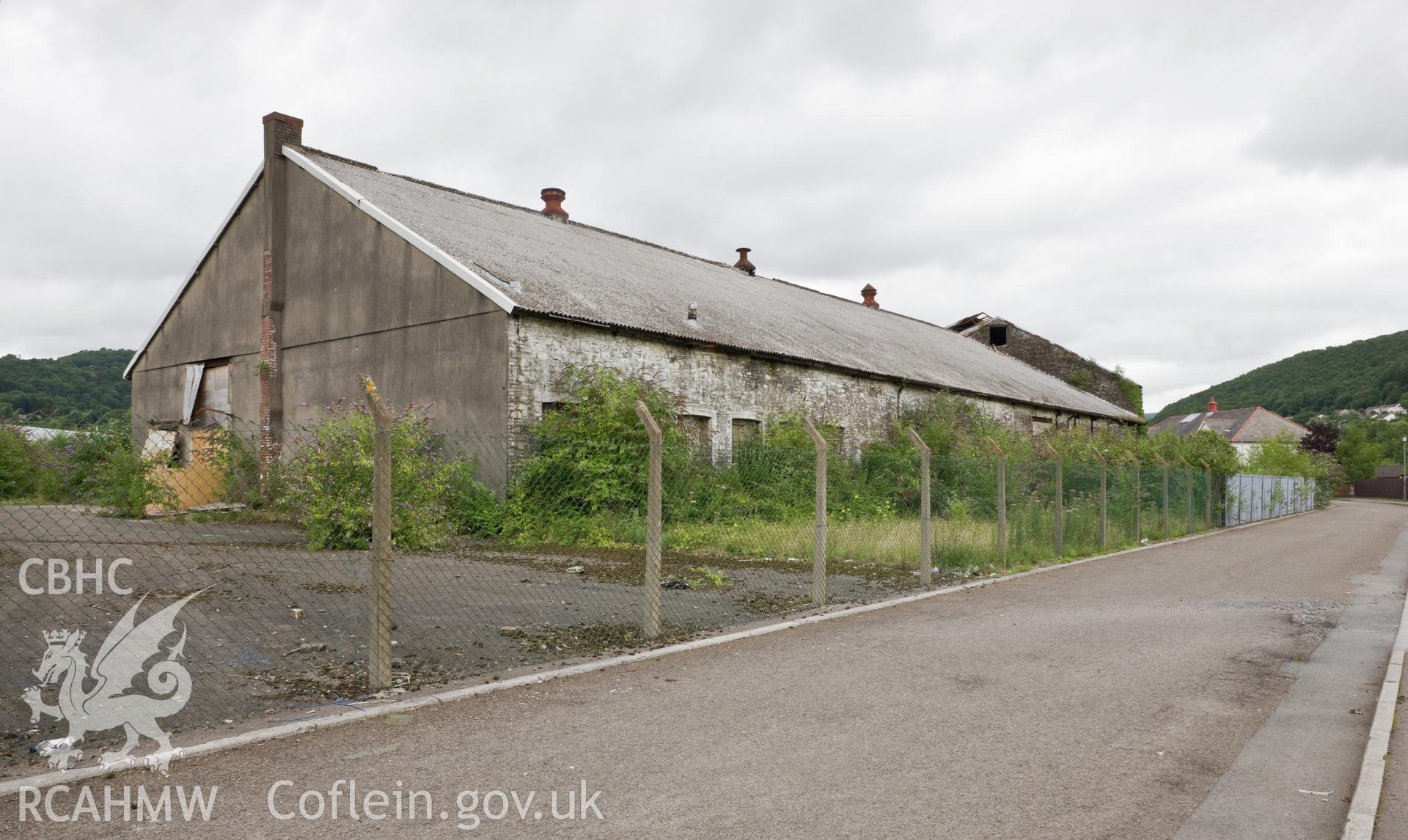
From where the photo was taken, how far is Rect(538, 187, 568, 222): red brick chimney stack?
1017 inches

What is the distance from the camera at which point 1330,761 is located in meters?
4.60

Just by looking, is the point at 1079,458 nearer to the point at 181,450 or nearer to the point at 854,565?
the point at 854,565

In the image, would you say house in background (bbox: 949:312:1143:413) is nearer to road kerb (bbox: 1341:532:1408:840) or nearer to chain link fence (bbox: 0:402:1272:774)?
chain link fence (bbox: 0:402:1272:774)

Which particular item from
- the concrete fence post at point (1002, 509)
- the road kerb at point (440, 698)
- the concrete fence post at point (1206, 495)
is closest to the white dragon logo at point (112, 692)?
the road kerb at point (440, 698)

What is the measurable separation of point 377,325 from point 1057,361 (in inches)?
1305

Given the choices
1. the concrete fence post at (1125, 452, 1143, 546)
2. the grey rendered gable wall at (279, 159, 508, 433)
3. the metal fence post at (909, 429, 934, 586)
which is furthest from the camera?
the concrete fence post at (1125, 452, 1143, 546)

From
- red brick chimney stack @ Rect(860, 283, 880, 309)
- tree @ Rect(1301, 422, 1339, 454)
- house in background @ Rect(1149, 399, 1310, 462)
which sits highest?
red brick chimney stack @ Rect(860, 283, 880, 309)

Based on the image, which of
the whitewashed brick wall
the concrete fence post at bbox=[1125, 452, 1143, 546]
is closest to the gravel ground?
the whitewashed brick wall

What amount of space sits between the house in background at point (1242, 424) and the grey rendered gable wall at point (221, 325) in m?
75.6

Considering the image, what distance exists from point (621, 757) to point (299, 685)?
2422 millimetres

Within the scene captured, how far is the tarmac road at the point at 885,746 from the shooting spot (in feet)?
12.2

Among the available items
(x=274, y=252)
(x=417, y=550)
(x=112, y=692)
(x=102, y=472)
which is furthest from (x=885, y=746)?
(x=274, y=252)

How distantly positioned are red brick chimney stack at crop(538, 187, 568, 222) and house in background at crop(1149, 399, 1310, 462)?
67955mm

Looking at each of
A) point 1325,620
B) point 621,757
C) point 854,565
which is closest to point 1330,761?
point 621,757
